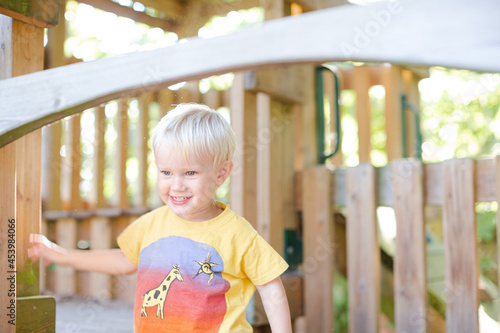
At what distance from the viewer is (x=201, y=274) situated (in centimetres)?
126

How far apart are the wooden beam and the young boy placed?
651 millimetres

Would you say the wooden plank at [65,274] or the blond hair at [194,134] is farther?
the wooden plank at [65,274]

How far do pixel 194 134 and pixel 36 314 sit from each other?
726 mm

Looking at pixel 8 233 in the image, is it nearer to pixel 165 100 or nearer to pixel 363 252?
pixel 165 100

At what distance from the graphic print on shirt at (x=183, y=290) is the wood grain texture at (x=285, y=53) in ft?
1.36

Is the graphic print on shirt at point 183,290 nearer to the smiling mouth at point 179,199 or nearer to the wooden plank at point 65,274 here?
the smiling mouth at point 179,199

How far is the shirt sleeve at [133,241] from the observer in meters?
1.39

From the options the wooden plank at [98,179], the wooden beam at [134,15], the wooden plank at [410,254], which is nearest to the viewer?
the wooden beam at [134,15]

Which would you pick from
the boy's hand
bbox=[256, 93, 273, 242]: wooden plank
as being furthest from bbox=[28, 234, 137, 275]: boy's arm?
bbox=[256, 93, 273, 242]: wooden plank

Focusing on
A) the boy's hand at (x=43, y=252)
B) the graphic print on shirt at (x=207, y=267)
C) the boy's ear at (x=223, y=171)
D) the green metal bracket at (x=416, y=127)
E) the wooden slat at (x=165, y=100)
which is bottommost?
the graphic print on shirt at (x=207, y=267)

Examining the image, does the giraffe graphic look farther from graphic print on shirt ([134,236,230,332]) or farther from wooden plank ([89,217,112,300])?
wooden plank ([89,217,112,300])

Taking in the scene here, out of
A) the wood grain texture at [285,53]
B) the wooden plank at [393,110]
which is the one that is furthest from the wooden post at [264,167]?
the wooden plank at [393,110]

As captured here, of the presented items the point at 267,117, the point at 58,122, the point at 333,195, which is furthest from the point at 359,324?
the point at 58,122

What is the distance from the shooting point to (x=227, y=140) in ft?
4.24
